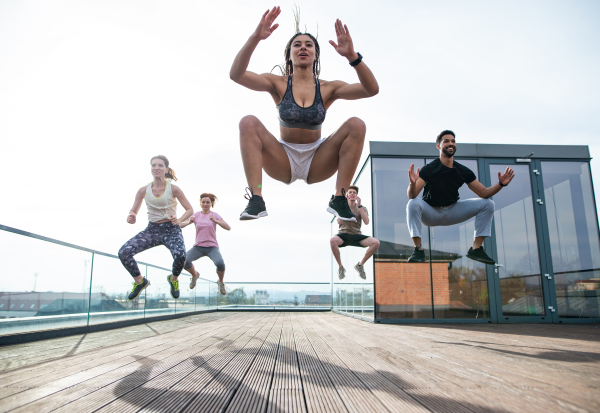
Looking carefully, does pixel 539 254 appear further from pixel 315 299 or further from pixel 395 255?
pixel 315 299

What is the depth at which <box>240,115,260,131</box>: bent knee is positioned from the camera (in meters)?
2.45

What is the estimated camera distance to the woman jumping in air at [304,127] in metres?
2.29

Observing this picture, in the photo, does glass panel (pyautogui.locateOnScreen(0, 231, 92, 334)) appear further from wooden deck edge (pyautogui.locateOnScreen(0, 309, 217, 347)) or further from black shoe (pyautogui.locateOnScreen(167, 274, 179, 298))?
black shoe (pyautogui.locateOnScreen(167, 274, 179, 298))

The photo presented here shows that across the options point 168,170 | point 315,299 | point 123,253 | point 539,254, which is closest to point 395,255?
point 539,254

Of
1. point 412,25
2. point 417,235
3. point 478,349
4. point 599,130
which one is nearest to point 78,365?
point 478,349

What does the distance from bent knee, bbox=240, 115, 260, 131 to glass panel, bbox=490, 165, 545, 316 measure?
21.1 ft

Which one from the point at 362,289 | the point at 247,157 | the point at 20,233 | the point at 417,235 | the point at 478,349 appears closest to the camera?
the point at 247,157

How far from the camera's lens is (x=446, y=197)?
3.96 m

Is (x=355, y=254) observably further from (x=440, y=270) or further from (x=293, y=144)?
(x=293, y=144)

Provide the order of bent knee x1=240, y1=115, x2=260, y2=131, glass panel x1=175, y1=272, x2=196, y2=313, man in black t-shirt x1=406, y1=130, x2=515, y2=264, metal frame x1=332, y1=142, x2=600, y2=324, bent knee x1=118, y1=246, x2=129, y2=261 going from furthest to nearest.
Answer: glass panel x1=175, y1=272, x2=196, y2=313
metal frame x1=332, y1=142, x2=600, y2=324
man in black t-shirt x1=406, y1=130, x2=515, y2=264
bent knee x1=118, y1=246, x2=129, y2=261
bent knee x1=240, y1=115, x2=260, y2=131

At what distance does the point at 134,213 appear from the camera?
385 cm

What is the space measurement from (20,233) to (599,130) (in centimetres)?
839

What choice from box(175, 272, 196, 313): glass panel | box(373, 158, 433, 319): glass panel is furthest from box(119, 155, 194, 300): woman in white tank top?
box(175, 272, 196, 313): glass panel

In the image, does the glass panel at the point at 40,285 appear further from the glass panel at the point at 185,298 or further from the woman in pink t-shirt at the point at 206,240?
the glass panel at the point at 185,298
